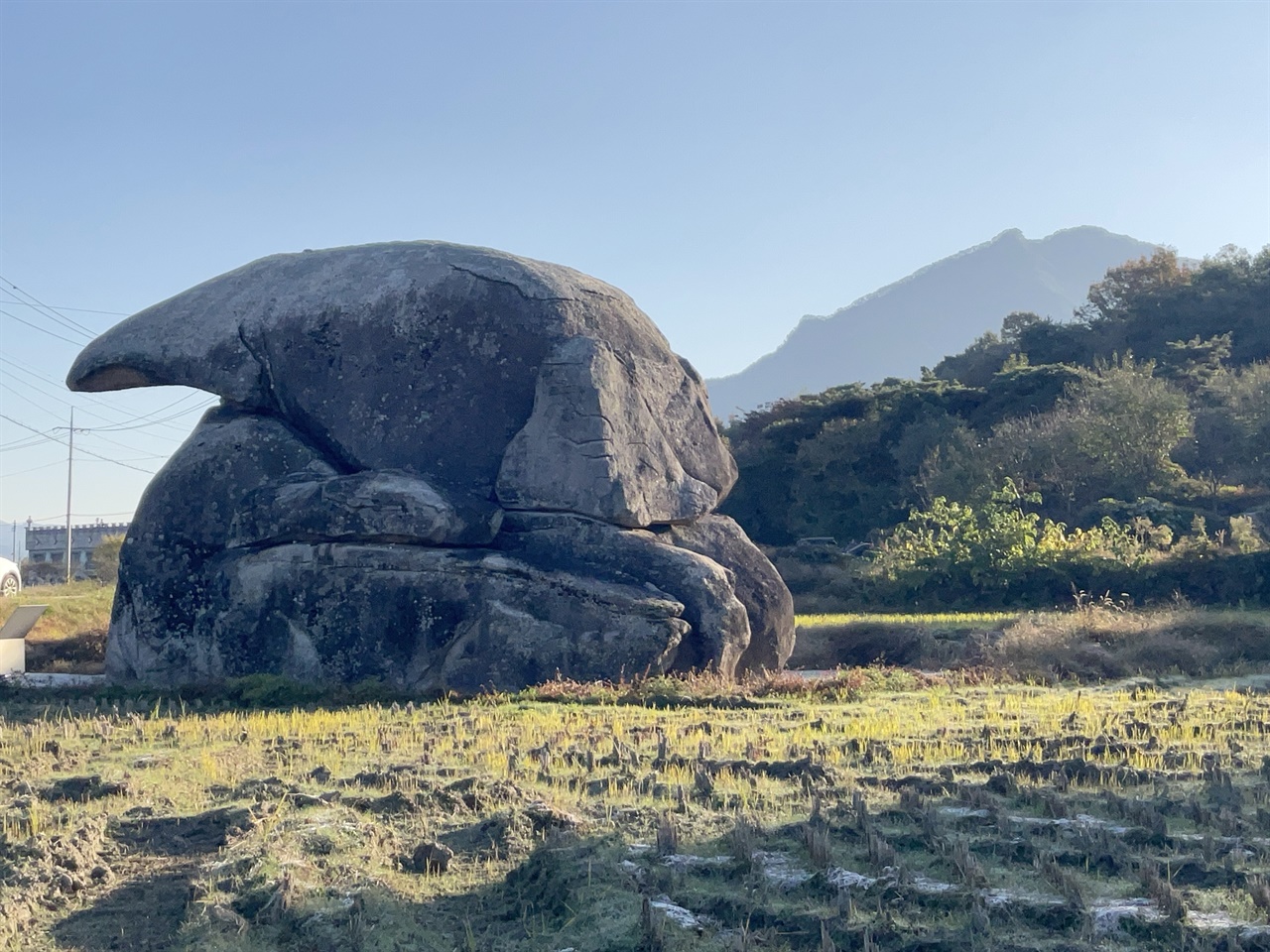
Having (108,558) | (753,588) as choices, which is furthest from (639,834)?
(108,558)

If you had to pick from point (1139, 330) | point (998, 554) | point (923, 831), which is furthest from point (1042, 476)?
point (923, 831)

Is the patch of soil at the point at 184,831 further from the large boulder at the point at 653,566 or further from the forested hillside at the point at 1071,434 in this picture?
the forested hillside at the point at 1071,434

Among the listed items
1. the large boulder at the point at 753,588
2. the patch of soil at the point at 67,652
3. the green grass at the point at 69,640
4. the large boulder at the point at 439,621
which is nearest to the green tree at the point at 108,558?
the green grass at the point at 69,640

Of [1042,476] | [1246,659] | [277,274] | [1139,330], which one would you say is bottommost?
[1246,659]

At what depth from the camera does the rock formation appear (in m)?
13.2

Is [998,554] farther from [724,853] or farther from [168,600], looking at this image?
[724,853]

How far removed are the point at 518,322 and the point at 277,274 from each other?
3296 millimetres

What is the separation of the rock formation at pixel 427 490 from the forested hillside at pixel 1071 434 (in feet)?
39.1

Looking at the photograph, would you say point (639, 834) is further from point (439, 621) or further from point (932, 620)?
point (932, 620)

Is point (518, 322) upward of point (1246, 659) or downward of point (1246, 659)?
upward

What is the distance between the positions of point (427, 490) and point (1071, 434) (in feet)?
79.0

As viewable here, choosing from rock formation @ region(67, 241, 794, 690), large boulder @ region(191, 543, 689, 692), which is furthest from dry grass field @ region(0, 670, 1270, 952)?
rock formation @ region(67, 241, 794, 690)

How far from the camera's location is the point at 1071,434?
109 ft

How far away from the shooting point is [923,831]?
6324 millimetres
